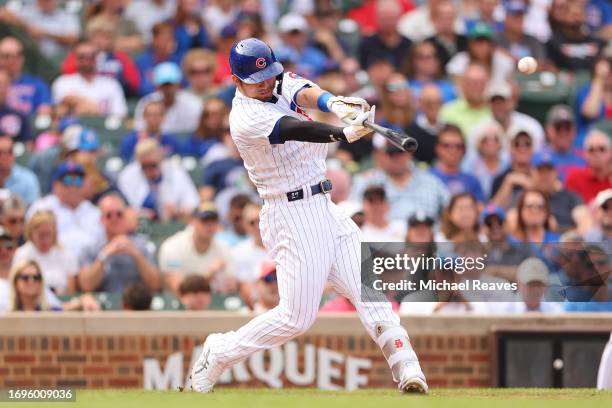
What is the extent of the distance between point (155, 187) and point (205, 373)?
4832 millimetres

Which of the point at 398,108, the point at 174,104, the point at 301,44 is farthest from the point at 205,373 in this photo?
the point at 301,44

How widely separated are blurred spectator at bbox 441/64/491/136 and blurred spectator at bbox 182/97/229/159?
6.71 ft

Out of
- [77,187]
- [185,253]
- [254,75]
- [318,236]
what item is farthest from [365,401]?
[77,187]

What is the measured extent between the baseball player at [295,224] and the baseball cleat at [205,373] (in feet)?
0.77

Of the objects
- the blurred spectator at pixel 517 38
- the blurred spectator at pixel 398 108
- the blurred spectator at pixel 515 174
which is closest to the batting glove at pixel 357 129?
the blurred spectator at pixel 515 174

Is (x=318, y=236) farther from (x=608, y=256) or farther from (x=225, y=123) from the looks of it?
(x=225, y=123)

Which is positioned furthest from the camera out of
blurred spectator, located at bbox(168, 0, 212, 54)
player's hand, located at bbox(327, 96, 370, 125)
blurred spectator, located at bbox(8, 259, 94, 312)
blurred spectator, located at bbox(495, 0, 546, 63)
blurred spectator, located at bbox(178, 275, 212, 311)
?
blurred spectator, located at bbox(495, 0, 546, 63)

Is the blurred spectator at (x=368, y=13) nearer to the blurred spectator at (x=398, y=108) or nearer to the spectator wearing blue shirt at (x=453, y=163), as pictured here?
the blurred spectator at (x=398, y=108)

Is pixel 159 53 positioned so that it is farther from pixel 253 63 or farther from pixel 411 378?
pixel 411 378

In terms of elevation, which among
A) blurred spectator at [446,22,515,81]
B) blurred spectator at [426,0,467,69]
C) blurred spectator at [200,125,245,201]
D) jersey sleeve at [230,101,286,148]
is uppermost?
blurred spectator at [426,0,467,69]

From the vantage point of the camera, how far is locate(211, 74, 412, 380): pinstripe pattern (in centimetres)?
780

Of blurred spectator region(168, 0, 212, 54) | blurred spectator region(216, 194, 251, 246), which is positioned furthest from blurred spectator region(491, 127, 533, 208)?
blurred spectator region(168, 0, 212, 54)

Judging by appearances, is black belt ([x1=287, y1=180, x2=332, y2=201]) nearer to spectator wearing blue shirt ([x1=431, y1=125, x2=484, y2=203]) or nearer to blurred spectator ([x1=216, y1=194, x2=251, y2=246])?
blurred spectator ([x1=216, y1=194, x2=251, y2=246])

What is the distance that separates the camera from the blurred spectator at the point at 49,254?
11.4 m
